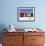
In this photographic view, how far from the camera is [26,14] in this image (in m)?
4.31

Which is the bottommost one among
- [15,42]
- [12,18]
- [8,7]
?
[15,42]

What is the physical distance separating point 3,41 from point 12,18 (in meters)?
0.84

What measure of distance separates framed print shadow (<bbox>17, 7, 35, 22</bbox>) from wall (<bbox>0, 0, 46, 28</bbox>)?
0.31 ft

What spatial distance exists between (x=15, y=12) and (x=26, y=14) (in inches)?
14.0

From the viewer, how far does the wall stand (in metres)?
4.28

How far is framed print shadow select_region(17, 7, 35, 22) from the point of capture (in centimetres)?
429

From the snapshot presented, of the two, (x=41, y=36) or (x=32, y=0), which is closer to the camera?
(x=41, y=36)

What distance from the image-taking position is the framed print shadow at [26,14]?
429 cm

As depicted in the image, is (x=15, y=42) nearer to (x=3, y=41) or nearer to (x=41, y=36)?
(x=3, y=41)

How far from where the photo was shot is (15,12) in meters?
4.30

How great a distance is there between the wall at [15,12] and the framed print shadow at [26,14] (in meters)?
0.10

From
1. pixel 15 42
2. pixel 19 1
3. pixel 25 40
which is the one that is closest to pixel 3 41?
pixel 15 42

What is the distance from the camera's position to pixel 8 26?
164 inches

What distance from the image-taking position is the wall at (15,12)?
428cm
